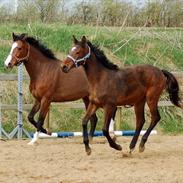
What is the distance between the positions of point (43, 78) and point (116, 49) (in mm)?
7912

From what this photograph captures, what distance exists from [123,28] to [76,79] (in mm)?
11033

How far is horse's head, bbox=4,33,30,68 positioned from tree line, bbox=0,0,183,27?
12.4 metres

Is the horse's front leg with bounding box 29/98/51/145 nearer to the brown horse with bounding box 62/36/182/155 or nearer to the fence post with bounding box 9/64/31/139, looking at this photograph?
the fence post with bounding box 9/64/31/139

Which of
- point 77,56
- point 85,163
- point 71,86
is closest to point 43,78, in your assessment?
point 71,86

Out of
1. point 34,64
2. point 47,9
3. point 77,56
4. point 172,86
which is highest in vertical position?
point 77,56

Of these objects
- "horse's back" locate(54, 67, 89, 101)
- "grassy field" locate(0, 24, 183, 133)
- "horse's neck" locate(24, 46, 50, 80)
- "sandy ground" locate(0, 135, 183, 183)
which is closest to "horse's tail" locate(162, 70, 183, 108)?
"sandy ground" locate(0, 135, 183, 183)

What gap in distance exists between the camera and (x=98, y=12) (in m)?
26.6

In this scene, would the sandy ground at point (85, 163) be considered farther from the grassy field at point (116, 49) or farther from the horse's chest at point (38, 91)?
the grassy field at point (116, 49)

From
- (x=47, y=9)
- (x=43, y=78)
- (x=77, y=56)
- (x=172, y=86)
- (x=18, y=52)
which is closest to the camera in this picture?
(x=77, y=56)

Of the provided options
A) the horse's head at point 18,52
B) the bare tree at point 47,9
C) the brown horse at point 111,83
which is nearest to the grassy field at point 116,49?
the horse's head at point 18,52

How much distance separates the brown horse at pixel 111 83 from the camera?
34.4ft

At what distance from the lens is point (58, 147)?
12.4 m

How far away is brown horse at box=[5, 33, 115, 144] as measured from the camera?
41.2 ft

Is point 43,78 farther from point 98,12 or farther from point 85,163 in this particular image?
point 98,12
